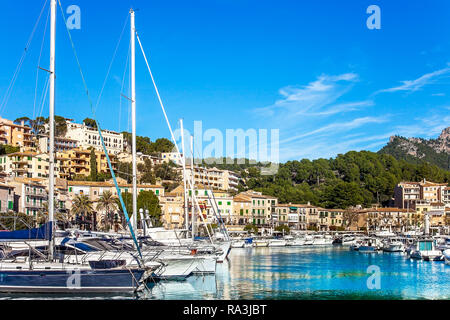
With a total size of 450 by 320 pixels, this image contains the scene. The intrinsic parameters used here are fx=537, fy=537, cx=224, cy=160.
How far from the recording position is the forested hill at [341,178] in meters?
136

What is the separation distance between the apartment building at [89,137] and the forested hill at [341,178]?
3783cm

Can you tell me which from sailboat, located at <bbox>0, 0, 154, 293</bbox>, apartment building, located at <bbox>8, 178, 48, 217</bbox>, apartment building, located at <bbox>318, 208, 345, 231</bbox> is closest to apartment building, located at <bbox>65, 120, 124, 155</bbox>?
apartment building, located at <bbox>318, 208, 345, 231</bbox>

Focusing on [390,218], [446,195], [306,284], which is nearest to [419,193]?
[446,195]

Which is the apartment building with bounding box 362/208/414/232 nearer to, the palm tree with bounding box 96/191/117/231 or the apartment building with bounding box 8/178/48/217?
the palm tree with bounding box 96/191/117/231

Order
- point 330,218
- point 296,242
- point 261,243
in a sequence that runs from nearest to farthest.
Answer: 1. point 261,243
2. point 296,242
3. point 330,218

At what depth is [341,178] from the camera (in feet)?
551

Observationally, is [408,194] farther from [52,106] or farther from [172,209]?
[52,106]

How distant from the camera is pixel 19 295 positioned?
1014 inches

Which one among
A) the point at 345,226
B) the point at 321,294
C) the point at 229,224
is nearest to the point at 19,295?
the point at 321,294

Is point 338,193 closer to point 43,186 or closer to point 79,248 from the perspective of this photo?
point 43,186

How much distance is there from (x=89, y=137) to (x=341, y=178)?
78.1m

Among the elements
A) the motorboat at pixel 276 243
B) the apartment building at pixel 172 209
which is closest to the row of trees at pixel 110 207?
the apartment building at pixel 172 209

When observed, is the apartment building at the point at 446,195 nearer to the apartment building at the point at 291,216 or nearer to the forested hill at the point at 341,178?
the forested hill at the point at 341,178

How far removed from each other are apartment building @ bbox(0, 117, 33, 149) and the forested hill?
57.4m
